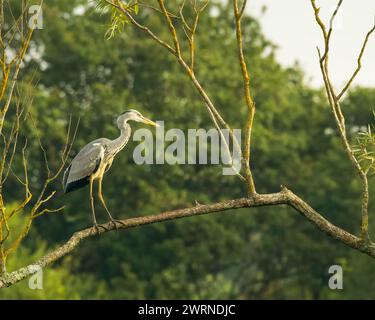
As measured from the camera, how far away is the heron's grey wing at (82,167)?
1119cm

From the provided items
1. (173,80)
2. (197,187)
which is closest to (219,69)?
(173,80)

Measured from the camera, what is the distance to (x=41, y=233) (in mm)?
42125

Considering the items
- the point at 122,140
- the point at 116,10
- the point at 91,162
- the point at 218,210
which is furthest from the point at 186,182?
the point at 218,210

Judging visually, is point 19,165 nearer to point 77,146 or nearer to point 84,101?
point 77,146

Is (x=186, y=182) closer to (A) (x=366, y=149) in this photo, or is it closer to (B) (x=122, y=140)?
(B) (x=122, y=140)

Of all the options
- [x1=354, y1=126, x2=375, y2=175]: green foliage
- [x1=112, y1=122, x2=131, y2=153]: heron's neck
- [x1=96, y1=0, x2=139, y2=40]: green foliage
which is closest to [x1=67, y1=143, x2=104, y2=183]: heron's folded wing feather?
[x1=112, y1=122, x2=131, y2=153]: heron's neck

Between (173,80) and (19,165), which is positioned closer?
(19,165)

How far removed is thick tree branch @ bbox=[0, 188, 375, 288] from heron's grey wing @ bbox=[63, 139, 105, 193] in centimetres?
271

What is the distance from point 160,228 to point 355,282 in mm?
7969

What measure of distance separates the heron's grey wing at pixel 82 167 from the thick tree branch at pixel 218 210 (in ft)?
8.89

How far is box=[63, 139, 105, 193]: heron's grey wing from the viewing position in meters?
11.2

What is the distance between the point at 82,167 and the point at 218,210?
131 inches
